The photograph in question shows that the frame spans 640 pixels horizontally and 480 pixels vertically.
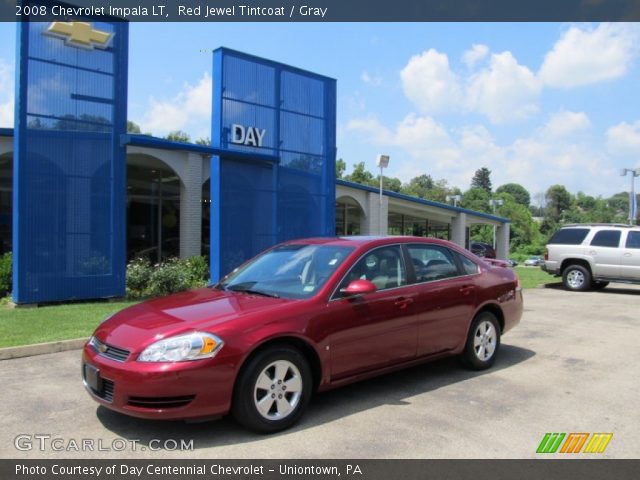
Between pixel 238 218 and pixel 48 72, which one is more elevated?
pixel 48 72

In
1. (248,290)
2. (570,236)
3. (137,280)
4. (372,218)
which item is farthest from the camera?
(372,218)

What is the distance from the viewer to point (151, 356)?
4051 millimetres

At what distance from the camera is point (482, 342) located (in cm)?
635

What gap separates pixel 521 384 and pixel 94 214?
8.79 meters

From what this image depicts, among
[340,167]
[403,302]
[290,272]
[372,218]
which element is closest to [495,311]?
[403,302]

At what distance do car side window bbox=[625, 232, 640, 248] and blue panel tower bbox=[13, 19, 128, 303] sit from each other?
522 inches

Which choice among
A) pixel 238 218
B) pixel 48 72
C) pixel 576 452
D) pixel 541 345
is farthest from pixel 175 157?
pixel 576 452

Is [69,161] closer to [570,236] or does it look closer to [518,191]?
[570,236]

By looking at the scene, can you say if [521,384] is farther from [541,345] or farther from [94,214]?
[94,214]

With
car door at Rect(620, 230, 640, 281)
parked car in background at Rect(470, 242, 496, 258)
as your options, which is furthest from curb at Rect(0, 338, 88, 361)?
parked car in background at Rect(470, 242, 496, 258)

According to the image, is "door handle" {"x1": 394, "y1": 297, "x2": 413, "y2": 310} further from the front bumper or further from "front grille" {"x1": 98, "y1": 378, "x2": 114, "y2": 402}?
"front grille" {"x1": 98, "y1": 378, "x2": 114, "y2": 402}

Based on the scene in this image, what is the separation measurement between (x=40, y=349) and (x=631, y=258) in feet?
48.1

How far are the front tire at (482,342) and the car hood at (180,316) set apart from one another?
2519 mm
